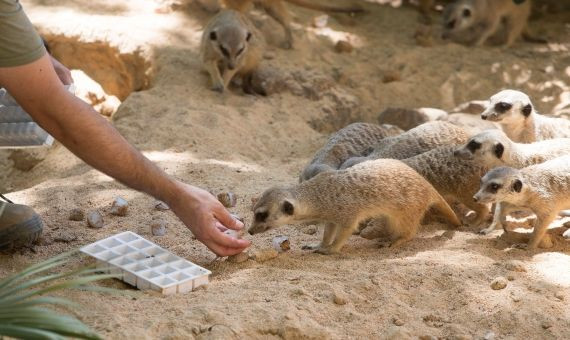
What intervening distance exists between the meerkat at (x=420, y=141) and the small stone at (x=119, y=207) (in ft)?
3.80

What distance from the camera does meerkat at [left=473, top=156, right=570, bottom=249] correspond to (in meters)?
3.43

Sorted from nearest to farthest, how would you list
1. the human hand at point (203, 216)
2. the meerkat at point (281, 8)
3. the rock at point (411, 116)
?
the human hand at point (203, 216), the rock at point (411, 116), the meerkat at point (281, 8)

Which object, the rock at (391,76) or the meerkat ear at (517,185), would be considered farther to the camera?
the rock at (391,76)

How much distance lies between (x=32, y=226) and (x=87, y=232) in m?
0.35

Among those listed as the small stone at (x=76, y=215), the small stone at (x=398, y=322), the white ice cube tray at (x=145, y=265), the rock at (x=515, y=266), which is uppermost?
the rock at (x=515, y=266)

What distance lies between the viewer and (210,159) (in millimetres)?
4789

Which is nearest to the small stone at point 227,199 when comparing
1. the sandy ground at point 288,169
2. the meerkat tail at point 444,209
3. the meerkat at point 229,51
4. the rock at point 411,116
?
the sandy ground at point 288,169

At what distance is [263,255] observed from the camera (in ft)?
10.6

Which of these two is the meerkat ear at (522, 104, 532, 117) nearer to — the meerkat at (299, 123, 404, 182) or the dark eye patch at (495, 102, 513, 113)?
the dark eye patch at (495, 102, 513, 113)

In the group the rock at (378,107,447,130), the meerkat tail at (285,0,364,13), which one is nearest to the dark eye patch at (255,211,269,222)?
the rock at (378,107,447,130)

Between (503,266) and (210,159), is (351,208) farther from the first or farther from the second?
(210,159)

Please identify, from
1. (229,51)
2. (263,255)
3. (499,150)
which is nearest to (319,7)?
(229,51)

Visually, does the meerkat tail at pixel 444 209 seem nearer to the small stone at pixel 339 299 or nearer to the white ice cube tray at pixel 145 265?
the small stone at pixel 339 299

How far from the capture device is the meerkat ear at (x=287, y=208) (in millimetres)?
3371
